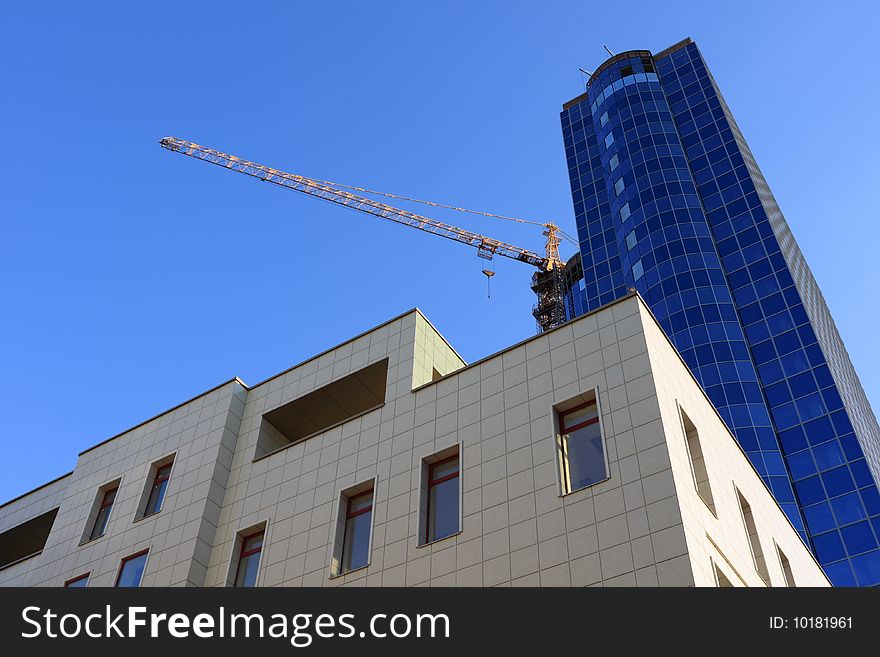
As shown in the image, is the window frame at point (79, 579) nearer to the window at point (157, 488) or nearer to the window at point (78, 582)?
the window at point (78, 582)

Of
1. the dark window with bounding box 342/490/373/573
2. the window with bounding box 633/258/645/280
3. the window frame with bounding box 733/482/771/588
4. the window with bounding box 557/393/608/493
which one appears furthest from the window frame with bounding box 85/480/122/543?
the window with bounding box 633/258/645/280

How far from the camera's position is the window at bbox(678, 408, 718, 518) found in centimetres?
2339

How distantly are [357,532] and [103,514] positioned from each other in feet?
37.6

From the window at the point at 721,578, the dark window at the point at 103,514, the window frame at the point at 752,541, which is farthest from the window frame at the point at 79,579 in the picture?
the window frame at the point at 752,541

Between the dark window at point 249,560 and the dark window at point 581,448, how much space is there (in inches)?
383

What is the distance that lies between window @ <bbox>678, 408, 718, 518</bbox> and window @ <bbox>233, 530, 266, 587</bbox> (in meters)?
12.5

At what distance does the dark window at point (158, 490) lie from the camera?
30.8 metres

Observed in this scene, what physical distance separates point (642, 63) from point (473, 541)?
98.7 m

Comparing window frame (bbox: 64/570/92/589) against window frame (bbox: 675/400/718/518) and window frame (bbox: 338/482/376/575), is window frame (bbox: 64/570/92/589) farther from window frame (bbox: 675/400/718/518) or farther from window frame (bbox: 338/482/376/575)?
window frame (bbox: 675/400/718/518)

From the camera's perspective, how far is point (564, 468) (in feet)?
75.7

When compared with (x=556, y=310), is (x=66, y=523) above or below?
below
